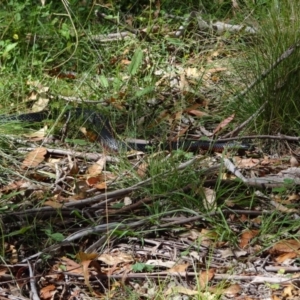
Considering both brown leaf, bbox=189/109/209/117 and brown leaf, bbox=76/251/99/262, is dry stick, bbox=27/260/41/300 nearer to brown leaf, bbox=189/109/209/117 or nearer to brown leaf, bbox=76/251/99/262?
brown leaf, bbox=76/251/99/262

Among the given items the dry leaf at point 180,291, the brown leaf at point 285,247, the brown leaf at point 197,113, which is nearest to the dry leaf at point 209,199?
the brown leaf at point 285,247

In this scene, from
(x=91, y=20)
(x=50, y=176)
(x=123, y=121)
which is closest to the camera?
(x=50, y=176)

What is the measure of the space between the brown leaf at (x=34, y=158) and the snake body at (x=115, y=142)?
0.35 metres

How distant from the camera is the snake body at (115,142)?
13.8 ft

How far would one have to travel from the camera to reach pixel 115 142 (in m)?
4.28

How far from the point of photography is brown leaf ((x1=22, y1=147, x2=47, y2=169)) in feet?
13.4

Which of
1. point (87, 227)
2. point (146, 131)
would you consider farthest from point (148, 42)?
point (87, 227)

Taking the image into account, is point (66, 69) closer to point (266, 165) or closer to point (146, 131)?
point (146, 131)

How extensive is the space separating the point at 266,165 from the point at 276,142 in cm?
25

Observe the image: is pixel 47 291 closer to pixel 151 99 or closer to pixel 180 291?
pixel 180 291

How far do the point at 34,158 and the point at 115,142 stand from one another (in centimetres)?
47

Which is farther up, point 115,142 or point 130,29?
point 130,29

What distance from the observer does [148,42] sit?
5809mm

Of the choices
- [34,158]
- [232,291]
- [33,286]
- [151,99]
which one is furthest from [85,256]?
[151,99]
